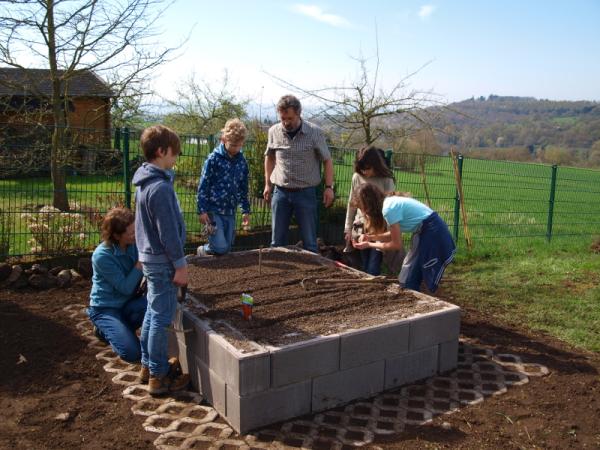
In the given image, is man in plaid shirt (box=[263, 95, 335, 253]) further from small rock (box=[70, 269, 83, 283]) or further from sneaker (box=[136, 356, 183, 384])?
small rock (box=[70, 269, 83, 283])

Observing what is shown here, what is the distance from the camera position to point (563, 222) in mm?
11203

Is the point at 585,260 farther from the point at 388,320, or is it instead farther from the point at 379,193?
the point at 388,320

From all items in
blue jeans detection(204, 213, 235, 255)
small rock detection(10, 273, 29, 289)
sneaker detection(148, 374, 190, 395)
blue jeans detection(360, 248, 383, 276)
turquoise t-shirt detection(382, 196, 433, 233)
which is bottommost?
sneaker detection(148, 374, 190, 395)

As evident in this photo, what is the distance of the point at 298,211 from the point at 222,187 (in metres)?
0.83

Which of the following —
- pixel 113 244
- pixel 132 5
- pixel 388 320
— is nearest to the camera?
pixel 388 320

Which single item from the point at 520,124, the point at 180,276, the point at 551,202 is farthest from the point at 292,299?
the point at 520,124

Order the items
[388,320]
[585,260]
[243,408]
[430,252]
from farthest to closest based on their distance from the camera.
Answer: [585,260] → [430,252] → [388,320] → [243,408]

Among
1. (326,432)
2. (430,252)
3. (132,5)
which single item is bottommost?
(326,432)

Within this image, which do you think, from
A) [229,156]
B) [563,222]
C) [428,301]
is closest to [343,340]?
[428,301]

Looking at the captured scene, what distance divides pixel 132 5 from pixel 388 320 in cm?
783

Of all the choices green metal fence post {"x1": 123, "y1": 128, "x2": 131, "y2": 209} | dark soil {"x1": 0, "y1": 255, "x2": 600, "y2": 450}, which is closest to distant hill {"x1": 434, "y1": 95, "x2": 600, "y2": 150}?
green metal fence post {"x1": 123, "y1": 128, "x2": 131, "y2": 209}

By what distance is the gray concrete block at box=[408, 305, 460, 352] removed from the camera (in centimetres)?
374

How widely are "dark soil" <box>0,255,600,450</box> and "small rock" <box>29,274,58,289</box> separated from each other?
3.20 ft

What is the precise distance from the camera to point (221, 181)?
5.13 metres
